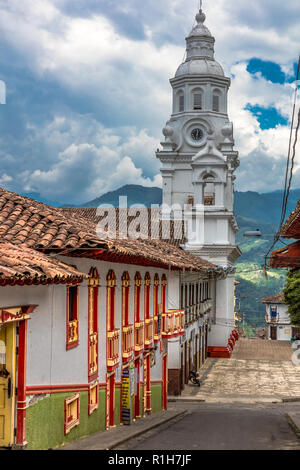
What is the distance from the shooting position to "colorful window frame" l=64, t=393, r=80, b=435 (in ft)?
35.5

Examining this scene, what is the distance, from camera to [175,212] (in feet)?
137

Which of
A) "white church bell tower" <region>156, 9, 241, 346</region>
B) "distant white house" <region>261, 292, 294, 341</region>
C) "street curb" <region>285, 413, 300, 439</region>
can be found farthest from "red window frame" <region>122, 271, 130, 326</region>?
"distant white house" <region>261, 292, 294, 341</region>

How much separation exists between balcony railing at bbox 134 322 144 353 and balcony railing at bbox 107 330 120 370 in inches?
91.9

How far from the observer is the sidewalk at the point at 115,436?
10.9 metres

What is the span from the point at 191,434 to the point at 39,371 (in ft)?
19.6

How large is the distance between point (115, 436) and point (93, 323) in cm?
220

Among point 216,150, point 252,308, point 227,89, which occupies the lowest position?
point 252,308

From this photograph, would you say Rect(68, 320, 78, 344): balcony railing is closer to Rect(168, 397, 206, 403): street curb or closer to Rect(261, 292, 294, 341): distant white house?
Rect(168, 397, 206, 403): street curb

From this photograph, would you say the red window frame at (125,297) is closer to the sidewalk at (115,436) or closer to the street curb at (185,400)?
the sidewalk at (115,436)

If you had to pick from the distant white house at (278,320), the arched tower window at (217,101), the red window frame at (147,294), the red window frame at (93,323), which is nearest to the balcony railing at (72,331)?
the red window frame at (93,323)

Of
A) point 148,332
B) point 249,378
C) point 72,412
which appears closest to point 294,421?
point 148,332

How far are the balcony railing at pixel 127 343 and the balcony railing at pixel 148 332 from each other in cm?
215
